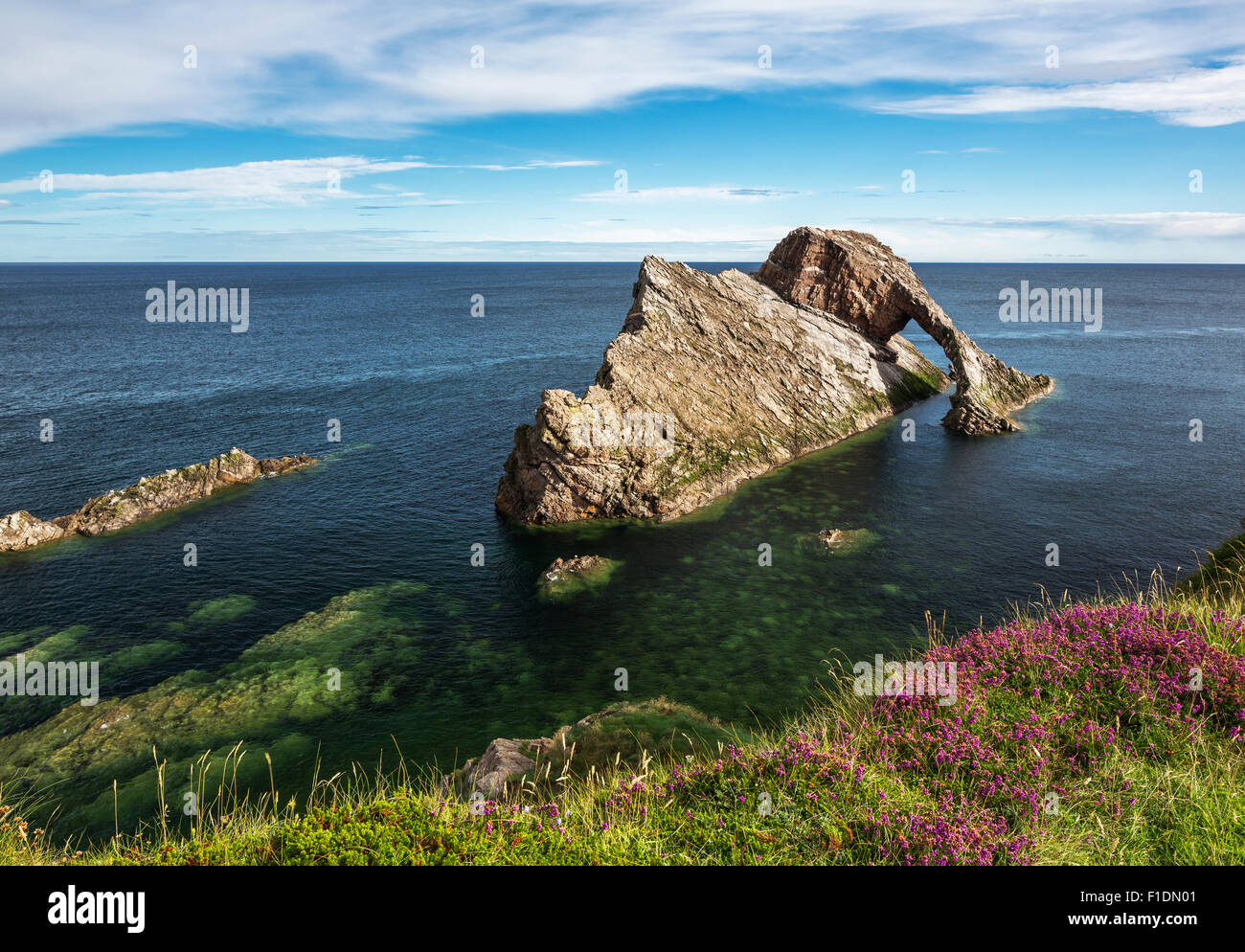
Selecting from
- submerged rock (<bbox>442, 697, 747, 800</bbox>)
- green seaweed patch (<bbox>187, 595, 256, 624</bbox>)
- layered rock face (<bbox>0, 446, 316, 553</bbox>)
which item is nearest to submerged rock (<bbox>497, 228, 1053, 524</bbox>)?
green seaweed patch (<bbox>187, 595, 256, 624</bbox>)

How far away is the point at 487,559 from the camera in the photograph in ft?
152

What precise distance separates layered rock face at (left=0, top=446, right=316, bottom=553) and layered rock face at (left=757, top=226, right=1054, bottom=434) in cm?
→ 5954

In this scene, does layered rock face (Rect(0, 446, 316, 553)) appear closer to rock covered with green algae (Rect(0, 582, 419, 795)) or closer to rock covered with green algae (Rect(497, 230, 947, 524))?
rock covered with green algae (Rect(0, 582, 419, 795))

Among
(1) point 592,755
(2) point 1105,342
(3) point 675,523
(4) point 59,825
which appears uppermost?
(2) point 1105,342

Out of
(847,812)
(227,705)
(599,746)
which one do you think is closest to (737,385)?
(599,746)

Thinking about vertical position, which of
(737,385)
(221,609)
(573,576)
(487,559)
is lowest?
(221,609)

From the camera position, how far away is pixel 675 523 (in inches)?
2015

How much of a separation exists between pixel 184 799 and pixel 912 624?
113 feet

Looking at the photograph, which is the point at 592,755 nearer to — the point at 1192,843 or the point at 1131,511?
the point at 1192,843

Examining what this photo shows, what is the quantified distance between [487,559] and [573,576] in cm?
685

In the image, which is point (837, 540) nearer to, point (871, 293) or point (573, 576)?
point (573, 576)

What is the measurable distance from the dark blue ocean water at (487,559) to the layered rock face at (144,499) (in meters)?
2.24

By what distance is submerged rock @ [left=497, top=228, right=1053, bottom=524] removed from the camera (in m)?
52.3
